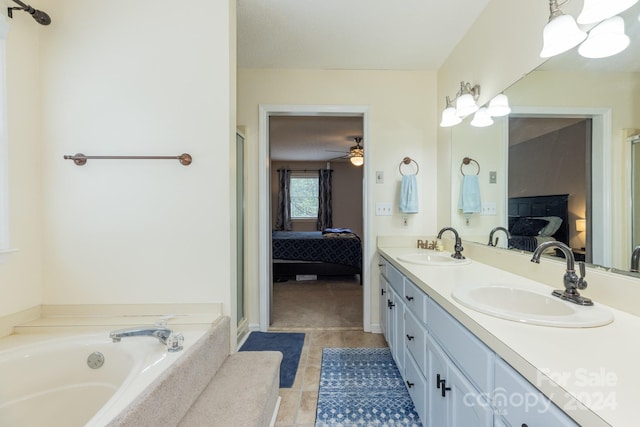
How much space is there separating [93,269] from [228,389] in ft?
3.34

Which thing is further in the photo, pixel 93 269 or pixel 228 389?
pixel 93 269

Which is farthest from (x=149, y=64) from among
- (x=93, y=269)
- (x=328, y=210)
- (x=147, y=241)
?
(x=328, y=210)

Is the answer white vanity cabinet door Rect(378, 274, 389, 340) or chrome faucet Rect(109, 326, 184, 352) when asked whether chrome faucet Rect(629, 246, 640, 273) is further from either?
chrome faucet Rect(109, 326, 184, 352)

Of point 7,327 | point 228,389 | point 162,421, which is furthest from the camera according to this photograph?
point 7,327

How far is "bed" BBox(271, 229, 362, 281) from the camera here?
427 cm

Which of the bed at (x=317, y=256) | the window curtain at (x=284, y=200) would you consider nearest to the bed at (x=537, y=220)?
the bed at (x=317, y=256)

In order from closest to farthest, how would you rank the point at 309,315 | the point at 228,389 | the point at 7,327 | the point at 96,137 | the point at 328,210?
the point at 228,389, the point at 7,327, the point at 96,137, the point at 309,315, the point at 328,210

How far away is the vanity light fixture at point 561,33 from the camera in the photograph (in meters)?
1.08

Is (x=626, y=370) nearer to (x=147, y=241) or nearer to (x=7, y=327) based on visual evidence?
(x=147, y=241)

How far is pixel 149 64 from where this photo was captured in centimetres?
153

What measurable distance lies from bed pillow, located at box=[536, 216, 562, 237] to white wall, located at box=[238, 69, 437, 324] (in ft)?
4.00

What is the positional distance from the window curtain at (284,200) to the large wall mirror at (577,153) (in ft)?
18.4

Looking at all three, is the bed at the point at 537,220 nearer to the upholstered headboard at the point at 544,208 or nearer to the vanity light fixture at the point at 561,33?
the upholstered headboard at the point at 544,208

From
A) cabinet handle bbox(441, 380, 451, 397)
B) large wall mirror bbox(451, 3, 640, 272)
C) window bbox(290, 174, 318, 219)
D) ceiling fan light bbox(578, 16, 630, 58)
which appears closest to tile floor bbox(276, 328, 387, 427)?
cabinet handle bbox(441, 380, 451, 397)
